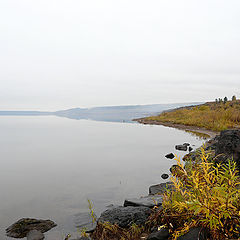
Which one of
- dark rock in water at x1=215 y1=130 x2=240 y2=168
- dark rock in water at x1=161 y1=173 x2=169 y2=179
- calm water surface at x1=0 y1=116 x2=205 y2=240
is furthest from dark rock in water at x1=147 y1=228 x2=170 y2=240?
dark rock in water at x1=161 y1=173 x2=169 y2=179

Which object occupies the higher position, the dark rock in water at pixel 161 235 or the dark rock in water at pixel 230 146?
the dark rock in water at pixel 230 146

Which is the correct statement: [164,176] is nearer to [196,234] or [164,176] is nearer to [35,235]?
[35,235]

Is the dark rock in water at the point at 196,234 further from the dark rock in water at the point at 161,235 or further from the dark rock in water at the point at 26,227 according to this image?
the dark rock in water at the point at 26,227

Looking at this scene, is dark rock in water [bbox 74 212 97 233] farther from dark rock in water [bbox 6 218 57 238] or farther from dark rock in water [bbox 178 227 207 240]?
dark rock in water [bbox 178 227 207 240]

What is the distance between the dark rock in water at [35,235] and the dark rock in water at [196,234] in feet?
11.3

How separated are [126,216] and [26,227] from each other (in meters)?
2.64

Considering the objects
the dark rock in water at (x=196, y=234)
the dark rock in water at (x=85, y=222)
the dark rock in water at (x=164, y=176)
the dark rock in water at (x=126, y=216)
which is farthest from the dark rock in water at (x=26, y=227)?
the dark rock in water at (x=164, y=176)

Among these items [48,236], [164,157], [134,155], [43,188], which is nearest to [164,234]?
[48,236]

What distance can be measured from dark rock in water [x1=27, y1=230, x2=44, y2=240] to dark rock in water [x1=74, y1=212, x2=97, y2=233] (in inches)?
36.1

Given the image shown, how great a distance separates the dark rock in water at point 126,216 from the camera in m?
4.41

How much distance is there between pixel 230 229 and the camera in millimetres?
2797

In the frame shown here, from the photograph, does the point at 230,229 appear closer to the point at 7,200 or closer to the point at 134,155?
the point at 7,200

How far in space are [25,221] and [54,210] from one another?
125 cm

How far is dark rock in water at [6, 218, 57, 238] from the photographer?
5.03 m
